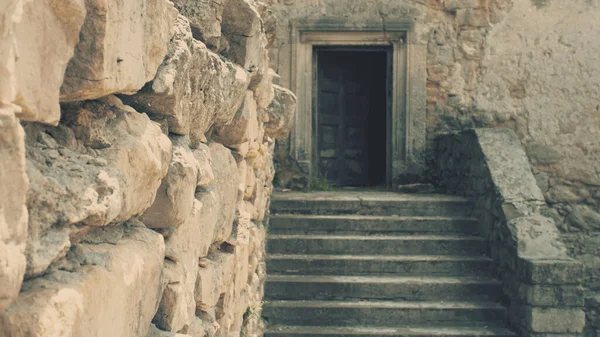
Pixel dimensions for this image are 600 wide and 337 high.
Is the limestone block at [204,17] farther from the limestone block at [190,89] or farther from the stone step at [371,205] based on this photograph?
the stone step at [371,205]

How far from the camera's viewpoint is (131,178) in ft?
4.19

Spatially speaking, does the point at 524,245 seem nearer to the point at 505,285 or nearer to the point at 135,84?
the point at 505,285

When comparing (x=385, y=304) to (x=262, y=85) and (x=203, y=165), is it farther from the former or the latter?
(x=203, y=165)

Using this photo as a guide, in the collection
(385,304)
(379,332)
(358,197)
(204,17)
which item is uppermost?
(204,17)

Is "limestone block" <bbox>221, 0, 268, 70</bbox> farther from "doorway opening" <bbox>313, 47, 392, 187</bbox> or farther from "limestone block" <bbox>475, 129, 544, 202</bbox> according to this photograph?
"doorway opening" <bbox>313, 47, 392, 187</bbox>

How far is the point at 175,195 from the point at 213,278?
69cm

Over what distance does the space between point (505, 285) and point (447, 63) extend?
319cm

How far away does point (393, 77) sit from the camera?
801cm

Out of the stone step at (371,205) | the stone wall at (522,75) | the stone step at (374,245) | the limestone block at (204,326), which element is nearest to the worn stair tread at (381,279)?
the stone step at (374,245)

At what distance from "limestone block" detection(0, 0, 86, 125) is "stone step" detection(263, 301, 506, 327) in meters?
4.24

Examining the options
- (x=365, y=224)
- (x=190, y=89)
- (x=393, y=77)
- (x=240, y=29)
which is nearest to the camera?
(x=190, y=89)

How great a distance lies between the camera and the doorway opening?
963cm

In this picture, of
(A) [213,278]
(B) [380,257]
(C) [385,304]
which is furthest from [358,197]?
(A) [213,278]

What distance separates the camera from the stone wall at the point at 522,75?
7715 millimetres
